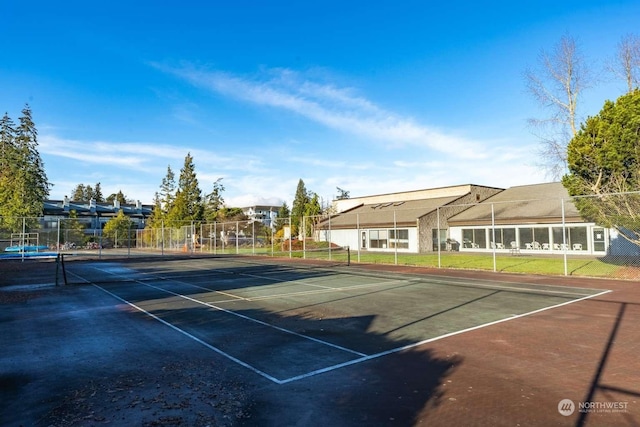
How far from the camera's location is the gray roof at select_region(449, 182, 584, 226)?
95.0 ft

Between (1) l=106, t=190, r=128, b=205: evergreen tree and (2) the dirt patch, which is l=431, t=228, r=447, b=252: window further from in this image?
(1) l=106, t=190, r=128, b=205: evergreen tree

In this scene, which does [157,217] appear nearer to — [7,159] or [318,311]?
[7,159]

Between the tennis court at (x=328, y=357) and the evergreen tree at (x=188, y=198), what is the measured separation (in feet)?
158

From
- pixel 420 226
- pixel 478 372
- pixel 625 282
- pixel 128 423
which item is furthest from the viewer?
pixel 420 226

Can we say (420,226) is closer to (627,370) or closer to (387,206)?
(387,206)

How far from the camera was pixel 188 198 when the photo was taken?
63.0 m

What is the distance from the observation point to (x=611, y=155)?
15773 millimetres

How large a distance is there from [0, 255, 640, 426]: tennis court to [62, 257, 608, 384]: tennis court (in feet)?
0.20

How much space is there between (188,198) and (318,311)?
57.4 m

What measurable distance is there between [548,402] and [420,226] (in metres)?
31.0


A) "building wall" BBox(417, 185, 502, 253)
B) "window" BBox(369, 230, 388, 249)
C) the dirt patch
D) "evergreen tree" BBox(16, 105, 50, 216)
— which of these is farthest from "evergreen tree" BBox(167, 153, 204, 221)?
the dirt patch

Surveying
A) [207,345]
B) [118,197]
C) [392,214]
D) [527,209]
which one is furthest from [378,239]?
[118,197]

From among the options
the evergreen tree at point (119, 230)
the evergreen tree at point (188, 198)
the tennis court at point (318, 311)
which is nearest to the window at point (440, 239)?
the tennis court at point (318, 311)

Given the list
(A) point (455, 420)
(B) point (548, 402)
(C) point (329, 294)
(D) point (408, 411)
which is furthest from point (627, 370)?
(C) point (329, 294)
